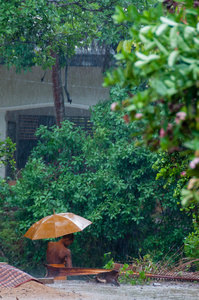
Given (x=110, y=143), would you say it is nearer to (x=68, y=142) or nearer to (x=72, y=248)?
(x=68, y=142)

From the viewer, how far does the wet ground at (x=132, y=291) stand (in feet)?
18.3

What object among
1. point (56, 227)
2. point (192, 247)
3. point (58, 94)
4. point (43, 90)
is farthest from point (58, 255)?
point (43, 90)

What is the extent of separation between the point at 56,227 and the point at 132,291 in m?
1.84

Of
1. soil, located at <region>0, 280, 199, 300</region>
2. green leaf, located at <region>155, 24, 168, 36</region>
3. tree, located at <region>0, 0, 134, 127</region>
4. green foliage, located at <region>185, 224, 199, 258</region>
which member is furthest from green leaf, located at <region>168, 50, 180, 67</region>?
green foliage, located at <region>185, 224, 199, 258</region>

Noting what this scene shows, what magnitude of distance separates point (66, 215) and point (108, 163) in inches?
61.3

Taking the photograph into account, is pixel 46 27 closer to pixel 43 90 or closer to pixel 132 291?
pixel 43 90

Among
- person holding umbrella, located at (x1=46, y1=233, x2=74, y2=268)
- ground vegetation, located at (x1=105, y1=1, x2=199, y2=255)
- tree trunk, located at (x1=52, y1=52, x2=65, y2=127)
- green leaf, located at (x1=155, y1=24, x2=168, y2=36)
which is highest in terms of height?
tree trunk, located at (x1=52, y1=52, x2=65, y2=127)

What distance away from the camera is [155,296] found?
566 centimetres

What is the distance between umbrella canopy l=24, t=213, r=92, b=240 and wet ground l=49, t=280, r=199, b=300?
83 centimetres

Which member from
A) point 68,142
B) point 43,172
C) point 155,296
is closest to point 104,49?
point 68,142

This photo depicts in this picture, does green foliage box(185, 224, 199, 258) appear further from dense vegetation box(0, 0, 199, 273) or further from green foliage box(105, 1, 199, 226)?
green foliage box(105, 1, 199, 226)

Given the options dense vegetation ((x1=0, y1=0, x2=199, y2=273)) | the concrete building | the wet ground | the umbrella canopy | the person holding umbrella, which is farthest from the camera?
the concrete building

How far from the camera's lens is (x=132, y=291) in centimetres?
616

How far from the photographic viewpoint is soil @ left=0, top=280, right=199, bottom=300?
5344 mm
